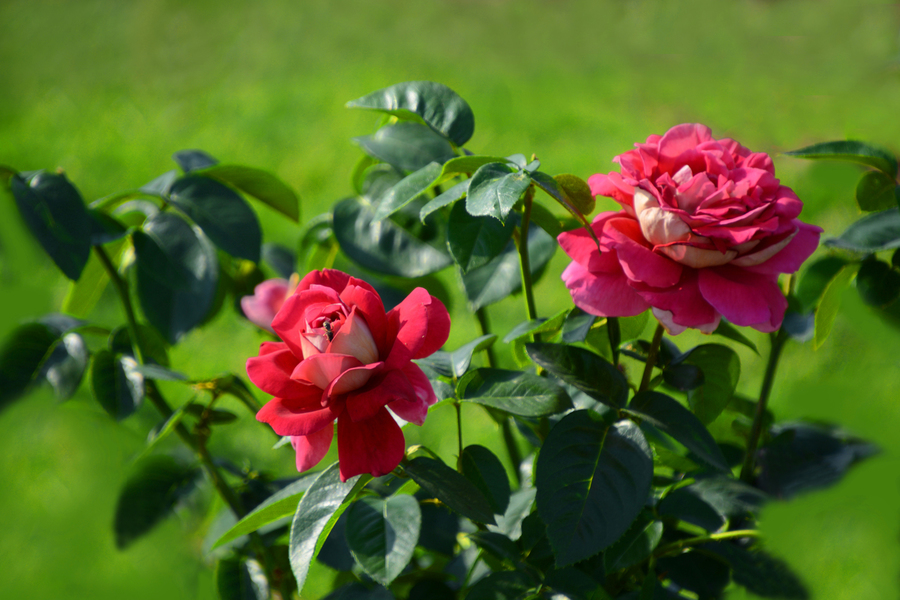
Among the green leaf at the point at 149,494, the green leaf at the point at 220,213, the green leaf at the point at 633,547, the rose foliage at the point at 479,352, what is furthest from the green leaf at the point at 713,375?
the green leaf at the point at 149,494

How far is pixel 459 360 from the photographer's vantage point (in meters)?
0.59

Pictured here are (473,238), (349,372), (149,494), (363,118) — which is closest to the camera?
(349,372)

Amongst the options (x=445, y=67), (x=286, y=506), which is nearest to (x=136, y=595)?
(x=286, y=506)

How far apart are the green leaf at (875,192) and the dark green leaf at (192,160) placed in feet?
2.06

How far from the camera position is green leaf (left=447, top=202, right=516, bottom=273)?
547 mm

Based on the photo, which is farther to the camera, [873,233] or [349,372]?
[873,233]

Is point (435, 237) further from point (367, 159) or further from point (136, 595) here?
point (136, 595)

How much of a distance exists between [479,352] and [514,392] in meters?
0.08

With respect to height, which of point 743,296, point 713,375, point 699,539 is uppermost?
point 743,296

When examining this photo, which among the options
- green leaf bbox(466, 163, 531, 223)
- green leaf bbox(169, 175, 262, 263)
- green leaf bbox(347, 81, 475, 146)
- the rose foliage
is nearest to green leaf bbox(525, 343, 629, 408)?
the rose foliage

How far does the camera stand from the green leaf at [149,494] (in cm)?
75

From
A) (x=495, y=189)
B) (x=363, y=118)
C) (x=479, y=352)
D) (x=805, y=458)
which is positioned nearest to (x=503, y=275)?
A: (x=479, y=352)

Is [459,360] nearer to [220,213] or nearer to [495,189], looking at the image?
[495,189]

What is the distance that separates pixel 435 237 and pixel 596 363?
0.28 meters
